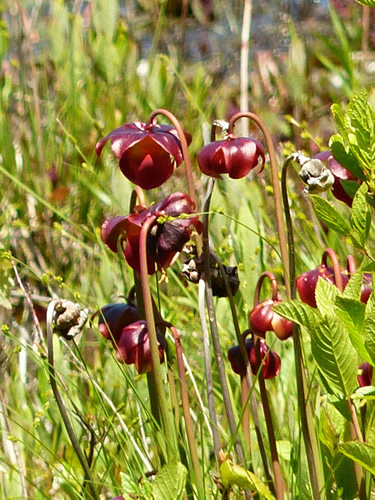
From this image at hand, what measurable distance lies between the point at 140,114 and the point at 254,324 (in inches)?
70.6

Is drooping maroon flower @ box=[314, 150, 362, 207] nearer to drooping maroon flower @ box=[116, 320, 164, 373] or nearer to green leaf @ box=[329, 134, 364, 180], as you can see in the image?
green leaf @ box=[329, 134, 364, 180]

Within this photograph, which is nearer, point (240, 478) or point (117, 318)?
point (240, 478)

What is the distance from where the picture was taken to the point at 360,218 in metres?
0.80

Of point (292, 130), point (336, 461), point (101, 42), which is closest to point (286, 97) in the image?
point (292, 130)

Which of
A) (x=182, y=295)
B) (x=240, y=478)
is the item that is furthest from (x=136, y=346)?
(x=182, y=295)

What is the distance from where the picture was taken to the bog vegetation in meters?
0.87

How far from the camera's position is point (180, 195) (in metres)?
0.91

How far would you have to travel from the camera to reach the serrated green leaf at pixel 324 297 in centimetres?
83

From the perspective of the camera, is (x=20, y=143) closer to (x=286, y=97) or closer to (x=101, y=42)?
(x=101, y=42)

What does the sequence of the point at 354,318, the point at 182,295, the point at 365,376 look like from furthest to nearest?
the point at 182,295
the point at 365,376
the point at 354,318

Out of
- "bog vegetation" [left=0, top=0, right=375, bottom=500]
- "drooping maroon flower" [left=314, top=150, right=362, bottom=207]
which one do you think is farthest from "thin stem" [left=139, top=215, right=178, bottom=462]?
"drooping maroon flower" [left=314, top=150, right=362, bottom=207]

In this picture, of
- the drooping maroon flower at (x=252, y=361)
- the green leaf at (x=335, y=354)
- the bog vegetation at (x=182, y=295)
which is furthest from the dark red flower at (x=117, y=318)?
the green leaf at (x=335, y=354)

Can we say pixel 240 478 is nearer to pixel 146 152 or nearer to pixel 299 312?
pixel 299 312

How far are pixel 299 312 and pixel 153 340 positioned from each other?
16cm
